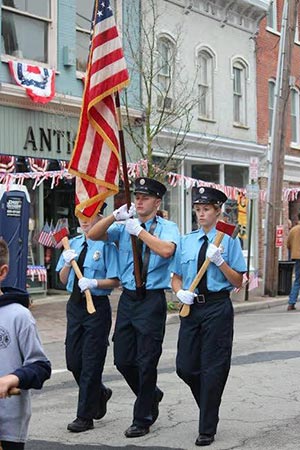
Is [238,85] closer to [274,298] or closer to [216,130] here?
[216,130]

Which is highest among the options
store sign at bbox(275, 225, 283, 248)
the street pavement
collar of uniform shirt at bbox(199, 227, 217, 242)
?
collar of uniform shirt at bbox(199, 227, 217, 242)

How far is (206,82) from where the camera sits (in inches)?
881

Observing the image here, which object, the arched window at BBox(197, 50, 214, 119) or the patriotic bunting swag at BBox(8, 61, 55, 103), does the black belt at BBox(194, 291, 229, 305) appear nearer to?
the patriotic bunting swag at BBox(8, 61, 55, 103)

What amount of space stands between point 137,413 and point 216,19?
59.6 ft

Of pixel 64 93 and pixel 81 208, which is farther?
pixel 64 93

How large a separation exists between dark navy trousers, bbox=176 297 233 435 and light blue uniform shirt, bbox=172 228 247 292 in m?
0.15

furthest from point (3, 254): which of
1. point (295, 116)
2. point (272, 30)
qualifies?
point (295, 116)

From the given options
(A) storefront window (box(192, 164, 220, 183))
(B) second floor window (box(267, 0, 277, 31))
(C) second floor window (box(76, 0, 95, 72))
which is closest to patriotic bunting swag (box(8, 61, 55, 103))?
(C) second floor window (box(76, 0, 95, 72))

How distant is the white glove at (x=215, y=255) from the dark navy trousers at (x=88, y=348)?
1.04 metres

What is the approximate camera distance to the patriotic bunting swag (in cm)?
1598

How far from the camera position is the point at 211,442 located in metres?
5.90

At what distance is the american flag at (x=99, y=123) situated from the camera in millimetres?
6688

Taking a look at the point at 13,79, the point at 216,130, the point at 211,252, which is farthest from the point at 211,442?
the point at 216,130

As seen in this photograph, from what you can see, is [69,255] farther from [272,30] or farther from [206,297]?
[272,30]
